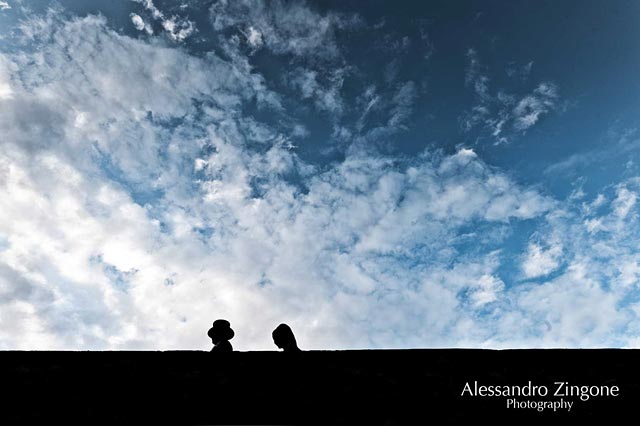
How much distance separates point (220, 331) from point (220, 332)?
0.02 metres

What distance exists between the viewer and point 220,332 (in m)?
6.16

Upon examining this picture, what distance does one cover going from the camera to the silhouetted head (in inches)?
240
